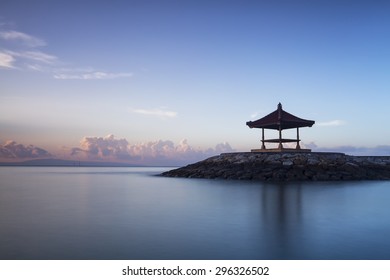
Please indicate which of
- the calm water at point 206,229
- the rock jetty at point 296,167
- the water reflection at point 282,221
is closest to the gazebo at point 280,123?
the rock jetty at point 296,167

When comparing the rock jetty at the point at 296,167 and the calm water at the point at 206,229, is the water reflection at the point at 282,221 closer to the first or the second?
the calm water at the point at 206,229

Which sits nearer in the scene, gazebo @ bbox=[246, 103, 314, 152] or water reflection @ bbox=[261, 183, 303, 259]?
water reflection @ bbox=[261, 183, 303, 259]

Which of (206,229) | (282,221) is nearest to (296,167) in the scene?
(282,221)

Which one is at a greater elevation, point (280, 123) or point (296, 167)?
point (280, 123)

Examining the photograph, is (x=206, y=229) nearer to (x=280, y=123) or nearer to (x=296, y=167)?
(x=296, y=167)

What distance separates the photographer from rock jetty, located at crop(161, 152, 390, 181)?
30.1 meters

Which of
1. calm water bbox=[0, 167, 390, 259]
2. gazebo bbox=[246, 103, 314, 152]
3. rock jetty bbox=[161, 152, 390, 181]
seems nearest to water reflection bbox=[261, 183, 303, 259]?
calm water bbox=[0, 167, 390, 259]

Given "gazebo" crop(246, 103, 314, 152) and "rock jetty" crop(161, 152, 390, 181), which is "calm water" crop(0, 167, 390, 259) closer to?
"rock jetty" crop(161, 152, 390, 181)

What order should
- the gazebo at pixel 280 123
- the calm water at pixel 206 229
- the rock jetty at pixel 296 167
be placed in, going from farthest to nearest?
the gazebo at pixel 280 123
the rock jetty at pixel 296 167
the calm water at pixel 206 229

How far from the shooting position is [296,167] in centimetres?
3078

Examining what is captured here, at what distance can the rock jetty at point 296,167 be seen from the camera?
98.8 feet

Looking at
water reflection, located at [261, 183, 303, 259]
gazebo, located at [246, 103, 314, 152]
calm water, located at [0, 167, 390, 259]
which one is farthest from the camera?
gazebo, located at [246, 103, 314, 152]

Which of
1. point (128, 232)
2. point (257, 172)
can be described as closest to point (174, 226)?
point (128, 232)

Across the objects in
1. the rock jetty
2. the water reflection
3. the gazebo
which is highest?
the gazebo
